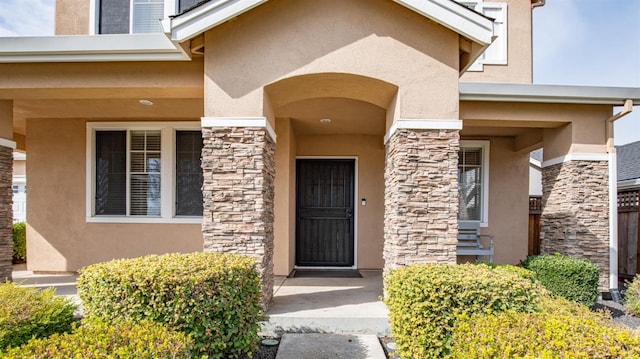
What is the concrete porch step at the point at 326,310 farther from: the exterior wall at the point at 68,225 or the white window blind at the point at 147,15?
the white window blind at the point at 147,15

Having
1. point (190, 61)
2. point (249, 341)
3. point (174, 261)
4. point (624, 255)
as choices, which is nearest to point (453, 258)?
point (249, 341)

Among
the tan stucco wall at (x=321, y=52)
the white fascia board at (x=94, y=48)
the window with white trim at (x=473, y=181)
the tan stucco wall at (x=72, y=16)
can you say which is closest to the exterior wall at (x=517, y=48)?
the window with white trim at (x=473, y=181)

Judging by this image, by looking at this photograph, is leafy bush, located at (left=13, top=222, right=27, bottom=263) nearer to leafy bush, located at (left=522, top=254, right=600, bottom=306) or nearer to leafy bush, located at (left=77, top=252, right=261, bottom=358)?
leafy bush, located at (left=77, top=252, right=261, bottom=358)

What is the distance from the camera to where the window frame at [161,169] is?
7379 millimetres

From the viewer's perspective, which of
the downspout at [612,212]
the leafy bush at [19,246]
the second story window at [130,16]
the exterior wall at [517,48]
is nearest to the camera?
the downspout at [612,212]

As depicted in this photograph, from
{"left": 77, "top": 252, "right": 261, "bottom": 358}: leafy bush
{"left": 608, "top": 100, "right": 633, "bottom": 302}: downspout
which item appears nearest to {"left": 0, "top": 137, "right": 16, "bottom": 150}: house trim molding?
{"left": 77, "top": 252, "right": 261, "bottom": 358}: leafy bush

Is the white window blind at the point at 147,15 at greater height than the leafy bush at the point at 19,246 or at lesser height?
greater

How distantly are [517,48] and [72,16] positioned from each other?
30.1ft

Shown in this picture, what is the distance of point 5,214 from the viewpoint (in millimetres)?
5762

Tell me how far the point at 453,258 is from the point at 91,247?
6.92m

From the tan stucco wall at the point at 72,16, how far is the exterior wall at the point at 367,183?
475 centimetres

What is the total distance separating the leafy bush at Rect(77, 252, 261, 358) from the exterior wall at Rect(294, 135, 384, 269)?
494 centimetres

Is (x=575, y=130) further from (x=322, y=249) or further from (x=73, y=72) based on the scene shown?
(x=73, y=72)

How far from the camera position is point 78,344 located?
7.40ft
